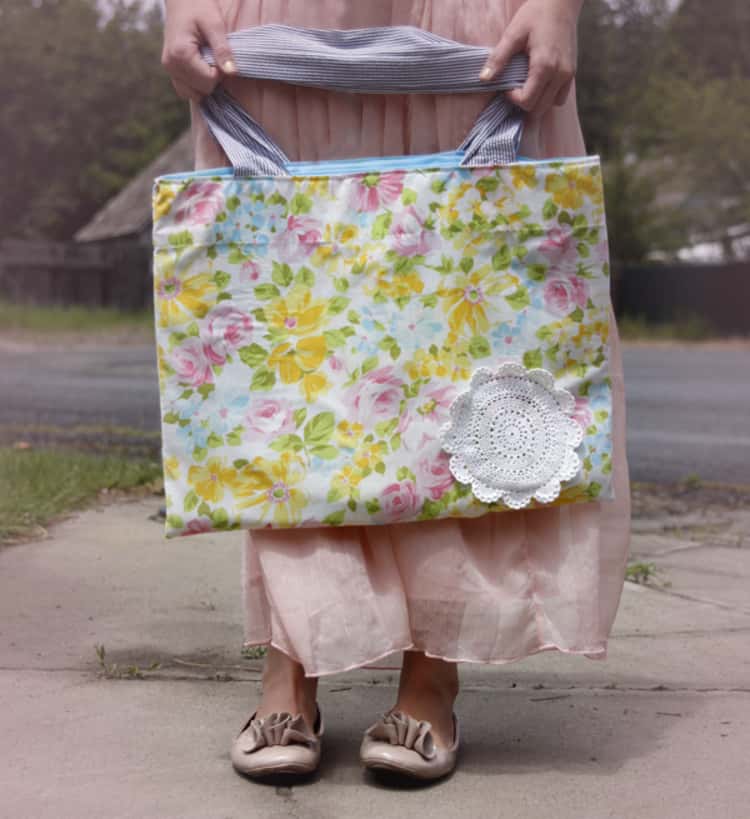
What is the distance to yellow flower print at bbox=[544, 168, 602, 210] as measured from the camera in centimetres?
178

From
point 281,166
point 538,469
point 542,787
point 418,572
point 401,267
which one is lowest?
point 542,787

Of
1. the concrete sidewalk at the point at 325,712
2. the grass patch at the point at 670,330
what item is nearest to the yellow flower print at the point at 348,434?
the concrete sidewalk at the point at 325,712

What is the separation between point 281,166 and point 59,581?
144 cm

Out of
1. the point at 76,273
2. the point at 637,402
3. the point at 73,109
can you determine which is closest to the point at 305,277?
the point at 637,402

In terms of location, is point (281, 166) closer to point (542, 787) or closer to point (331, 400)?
point (331, 400)

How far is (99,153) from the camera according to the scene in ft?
85.8

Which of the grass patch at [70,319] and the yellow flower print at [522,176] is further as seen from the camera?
the grass patch at [70,319]

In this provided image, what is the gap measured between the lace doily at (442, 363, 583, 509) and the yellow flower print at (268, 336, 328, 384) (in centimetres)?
19

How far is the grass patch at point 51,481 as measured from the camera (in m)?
3.57

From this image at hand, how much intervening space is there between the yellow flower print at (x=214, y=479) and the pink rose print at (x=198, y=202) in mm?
313

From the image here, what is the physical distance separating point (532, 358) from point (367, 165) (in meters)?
0.33

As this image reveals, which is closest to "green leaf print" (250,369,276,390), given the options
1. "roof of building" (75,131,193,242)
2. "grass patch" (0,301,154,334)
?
"grass patch" (0,301,154,334)

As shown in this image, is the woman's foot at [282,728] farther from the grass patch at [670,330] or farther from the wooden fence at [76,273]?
the grass patch at [670,330]

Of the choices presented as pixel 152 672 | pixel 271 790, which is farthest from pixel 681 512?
pixel 271 790
